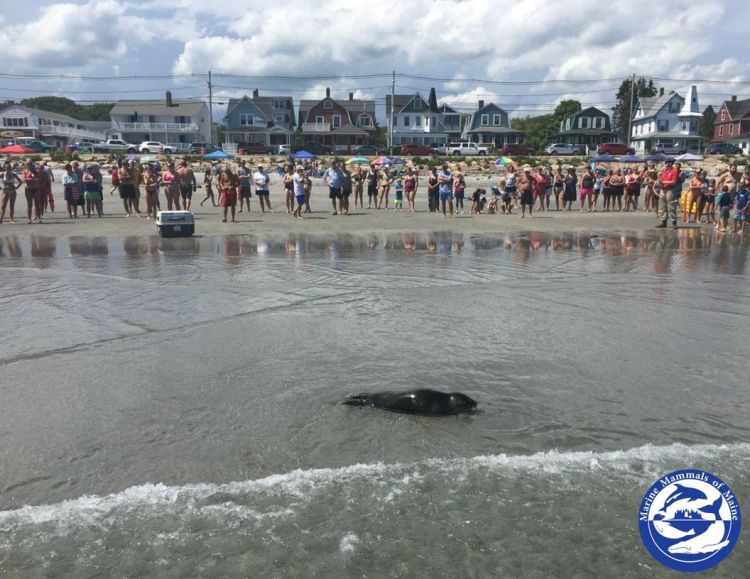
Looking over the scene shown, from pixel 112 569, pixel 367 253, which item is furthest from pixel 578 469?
pixel 367 253

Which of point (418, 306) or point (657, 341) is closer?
point (657, 341)

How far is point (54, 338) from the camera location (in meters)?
7.43

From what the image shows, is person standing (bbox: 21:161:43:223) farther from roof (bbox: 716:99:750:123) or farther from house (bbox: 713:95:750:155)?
roof (bbox: 716:99:750:123)

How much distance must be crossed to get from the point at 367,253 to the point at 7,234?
9655 millimetres

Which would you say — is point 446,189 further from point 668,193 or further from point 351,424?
point 351,424

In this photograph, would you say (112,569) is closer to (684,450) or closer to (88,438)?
(88,438)

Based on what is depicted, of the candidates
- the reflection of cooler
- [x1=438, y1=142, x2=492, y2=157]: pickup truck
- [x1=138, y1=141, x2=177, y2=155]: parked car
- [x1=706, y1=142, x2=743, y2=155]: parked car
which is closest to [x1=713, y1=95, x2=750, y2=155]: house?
[x1=706, y1=142, x2=743, y2=155]: parked car

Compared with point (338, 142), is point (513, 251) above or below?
below

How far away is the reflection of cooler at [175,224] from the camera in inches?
628

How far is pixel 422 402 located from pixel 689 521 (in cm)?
258

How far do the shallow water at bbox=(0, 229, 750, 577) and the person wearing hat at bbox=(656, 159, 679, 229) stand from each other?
904cm

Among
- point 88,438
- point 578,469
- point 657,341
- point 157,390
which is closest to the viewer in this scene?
point 578,469

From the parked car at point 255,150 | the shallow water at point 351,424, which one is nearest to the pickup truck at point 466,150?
the parked car at point 255,150

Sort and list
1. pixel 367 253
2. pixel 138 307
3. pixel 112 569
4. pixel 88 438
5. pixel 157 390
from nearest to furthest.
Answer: pixel 112 569 < pixel 88 438 < pixel 157 390 < pixel 138 307 < pixel 367 253
